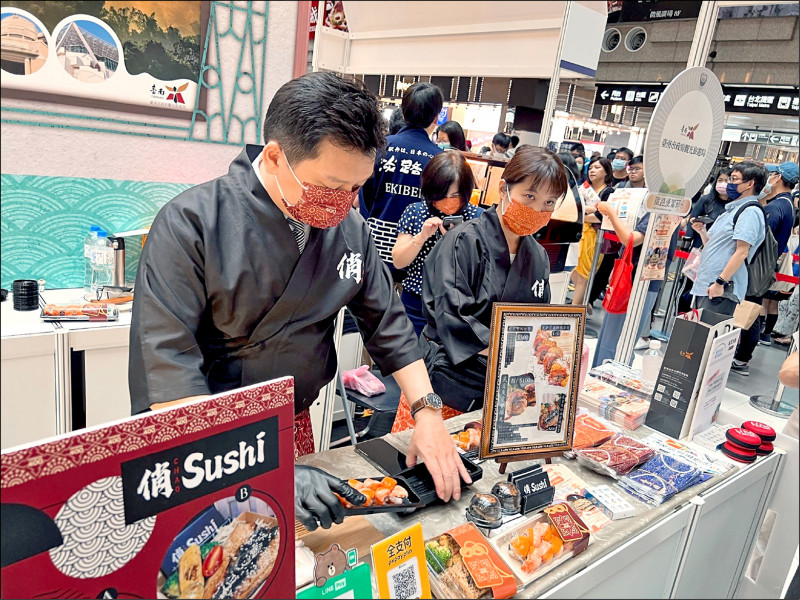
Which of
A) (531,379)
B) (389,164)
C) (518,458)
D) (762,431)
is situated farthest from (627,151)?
(518,458)

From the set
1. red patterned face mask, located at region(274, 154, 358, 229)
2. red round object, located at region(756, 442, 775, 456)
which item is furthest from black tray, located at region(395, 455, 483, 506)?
red round object, located at region(756, 442, 775, 456)

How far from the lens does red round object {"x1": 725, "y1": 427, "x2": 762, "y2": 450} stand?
6.04 feet

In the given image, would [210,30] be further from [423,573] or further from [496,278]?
[423,573]

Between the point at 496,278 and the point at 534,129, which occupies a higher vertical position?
the point at 534,129

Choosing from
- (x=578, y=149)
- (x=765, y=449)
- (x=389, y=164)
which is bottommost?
(x=765, y=449)

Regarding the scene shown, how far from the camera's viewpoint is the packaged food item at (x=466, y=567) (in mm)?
1061

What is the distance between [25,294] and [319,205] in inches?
43.4

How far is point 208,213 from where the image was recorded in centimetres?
120

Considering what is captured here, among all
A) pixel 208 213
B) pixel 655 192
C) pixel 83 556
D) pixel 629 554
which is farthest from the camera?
pixel 655 192

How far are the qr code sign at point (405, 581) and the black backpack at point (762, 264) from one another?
14.4 ft

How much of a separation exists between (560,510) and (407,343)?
0.56 metres

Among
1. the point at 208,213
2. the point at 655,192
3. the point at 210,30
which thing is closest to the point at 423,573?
the point at 208,213

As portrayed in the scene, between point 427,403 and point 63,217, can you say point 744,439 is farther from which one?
point 63,217

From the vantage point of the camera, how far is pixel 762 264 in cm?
455
